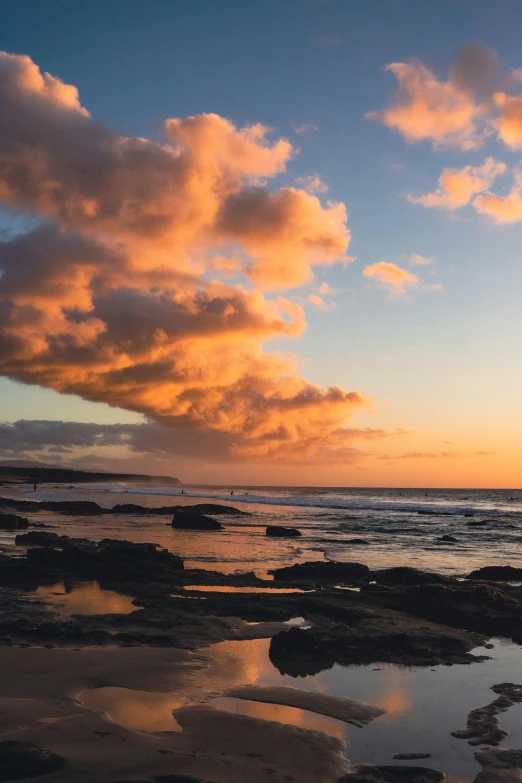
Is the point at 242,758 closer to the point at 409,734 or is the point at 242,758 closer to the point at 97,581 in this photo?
the point at 409,734

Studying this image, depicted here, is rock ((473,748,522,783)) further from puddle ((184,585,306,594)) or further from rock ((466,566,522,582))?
rock ((466,566,522,582))

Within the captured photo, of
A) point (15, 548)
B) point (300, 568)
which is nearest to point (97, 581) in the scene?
point (300, 568)

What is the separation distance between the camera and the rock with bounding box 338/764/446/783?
18.6 ft

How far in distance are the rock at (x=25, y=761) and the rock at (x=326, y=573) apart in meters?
12.9

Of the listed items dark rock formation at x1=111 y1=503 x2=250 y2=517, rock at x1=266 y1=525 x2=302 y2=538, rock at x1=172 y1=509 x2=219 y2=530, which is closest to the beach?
rock at x1=266 y1=525 x2=302 y2=538

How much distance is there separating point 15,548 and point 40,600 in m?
10.5

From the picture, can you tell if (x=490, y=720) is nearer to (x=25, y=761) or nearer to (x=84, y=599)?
(x=25, y=761)

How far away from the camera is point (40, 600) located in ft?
44.7

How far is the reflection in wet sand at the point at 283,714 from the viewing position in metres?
6.98

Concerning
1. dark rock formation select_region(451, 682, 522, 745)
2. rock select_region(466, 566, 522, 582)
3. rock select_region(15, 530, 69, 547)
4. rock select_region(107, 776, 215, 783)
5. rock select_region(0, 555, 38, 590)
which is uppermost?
rock select_region(107, 776, 215, 783)

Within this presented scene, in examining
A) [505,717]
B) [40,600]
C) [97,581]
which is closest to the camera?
[505,717]

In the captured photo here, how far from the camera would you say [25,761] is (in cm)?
542

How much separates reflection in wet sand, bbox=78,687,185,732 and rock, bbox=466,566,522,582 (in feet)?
48.6

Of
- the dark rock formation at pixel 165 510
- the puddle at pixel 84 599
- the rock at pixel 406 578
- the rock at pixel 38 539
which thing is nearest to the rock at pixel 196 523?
the rock at pixel 38 539
